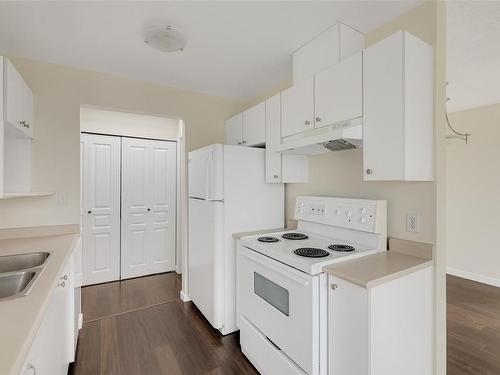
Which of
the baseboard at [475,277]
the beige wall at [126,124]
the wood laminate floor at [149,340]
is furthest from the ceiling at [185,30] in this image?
the baseboard at [475,277]

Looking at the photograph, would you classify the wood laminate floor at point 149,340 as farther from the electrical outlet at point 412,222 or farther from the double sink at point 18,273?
the electrical outlet at point 412,222

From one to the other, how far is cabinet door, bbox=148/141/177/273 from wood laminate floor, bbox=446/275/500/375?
3383mm

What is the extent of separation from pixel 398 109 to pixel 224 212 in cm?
149

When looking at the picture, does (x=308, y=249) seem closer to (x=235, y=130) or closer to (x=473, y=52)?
(x=235, y=130)

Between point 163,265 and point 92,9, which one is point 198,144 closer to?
point 92,9

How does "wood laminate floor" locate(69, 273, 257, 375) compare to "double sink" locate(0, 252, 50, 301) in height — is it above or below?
below

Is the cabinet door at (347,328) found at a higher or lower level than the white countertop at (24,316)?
lower

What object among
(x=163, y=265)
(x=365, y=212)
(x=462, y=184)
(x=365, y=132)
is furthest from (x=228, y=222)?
(x=462, y=184)

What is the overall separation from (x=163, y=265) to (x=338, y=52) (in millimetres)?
3520

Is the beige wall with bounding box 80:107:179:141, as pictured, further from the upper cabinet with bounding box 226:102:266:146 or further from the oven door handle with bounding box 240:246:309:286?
the oven door handle with bounding box 240:246:309:286

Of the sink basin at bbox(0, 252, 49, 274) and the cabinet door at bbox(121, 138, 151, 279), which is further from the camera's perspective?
the cabinet door at bbox(121, 138, 151, 279)

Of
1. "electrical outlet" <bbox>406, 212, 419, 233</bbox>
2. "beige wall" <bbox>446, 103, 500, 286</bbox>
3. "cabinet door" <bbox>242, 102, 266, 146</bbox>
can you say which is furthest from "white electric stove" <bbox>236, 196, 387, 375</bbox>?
"beige wall" <bbox>446, 103, 500, 286</bbox>

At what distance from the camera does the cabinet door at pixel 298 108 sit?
6.15 ft

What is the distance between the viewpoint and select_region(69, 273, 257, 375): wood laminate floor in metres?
1.89
